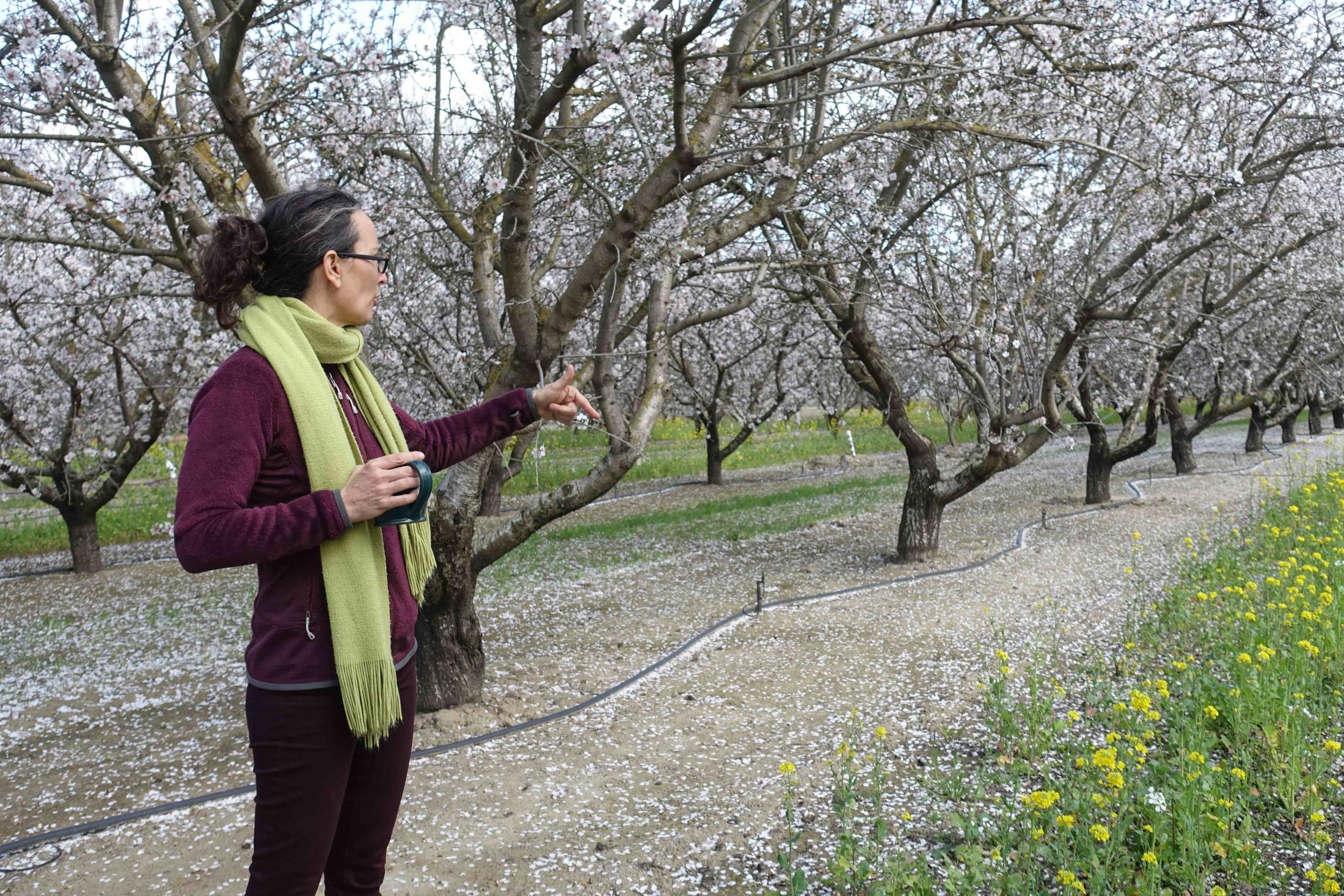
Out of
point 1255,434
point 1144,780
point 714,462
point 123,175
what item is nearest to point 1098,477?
point 714,462

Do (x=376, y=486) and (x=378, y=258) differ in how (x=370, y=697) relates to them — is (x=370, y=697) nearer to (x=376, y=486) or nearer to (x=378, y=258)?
(x=376, y=486)

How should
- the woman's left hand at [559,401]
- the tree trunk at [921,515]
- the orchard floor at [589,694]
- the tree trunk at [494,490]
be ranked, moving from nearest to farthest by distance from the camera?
the woman's left hand at [559,401]
the orchard floor at [589,694]
the tree trunk at [921,515]
the tree trunk at [494,490]

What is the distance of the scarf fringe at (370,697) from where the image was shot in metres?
1.73

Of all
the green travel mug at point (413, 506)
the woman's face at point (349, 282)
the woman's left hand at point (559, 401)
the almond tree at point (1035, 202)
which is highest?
the almond tree at point (1035, 202)

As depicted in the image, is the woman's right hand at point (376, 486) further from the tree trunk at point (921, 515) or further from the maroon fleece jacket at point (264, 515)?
the tree trunk at point (921, 515)

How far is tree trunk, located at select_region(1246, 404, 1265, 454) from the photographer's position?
17.7 meters

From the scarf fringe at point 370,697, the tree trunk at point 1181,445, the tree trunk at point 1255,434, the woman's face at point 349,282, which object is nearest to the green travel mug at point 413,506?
the scarf fringe at point 370,697

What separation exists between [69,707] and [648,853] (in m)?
4.25

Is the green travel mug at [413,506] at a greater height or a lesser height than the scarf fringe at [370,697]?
greater

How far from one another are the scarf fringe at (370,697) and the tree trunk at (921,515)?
725 cm

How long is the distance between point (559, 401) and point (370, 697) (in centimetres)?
95

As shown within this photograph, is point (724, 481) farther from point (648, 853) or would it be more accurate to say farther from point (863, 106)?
point (648, 853)

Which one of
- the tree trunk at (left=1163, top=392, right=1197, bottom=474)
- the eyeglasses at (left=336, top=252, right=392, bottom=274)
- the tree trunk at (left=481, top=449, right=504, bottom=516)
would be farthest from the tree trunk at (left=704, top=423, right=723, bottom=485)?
the eyeglasses at (left=336, top=252, right=392, bottom=274)

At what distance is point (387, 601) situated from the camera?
1.88 metres
